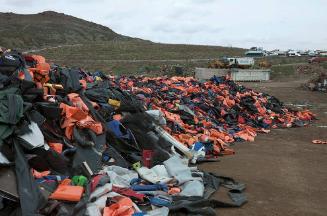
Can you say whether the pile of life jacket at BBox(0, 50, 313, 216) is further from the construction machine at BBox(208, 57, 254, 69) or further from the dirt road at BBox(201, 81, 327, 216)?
the construction machine at BBox(208, 57, 254, 69)

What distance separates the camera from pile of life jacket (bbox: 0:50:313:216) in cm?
531

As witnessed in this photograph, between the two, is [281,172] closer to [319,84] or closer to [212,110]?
[212,110]

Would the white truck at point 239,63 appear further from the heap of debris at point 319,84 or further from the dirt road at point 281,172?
the dirt road at point 281,172

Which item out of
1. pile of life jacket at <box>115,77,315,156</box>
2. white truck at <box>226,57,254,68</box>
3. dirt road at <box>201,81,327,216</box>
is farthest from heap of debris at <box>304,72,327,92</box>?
dirt road at <box>201,81,327,216</box>

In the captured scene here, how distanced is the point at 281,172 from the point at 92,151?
365 centimetres

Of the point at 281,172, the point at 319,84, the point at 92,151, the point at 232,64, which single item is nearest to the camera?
the point at 92,151

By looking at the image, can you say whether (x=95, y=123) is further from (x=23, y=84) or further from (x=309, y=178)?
(x=309, y=178)

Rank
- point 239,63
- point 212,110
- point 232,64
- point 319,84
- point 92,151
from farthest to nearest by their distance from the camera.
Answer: point 239,63
point 232,64
point 319,84
point 212,110
point 92,151

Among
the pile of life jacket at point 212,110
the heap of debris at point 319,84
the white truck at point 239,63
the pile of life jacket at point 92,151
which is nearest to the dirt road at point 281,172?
the pile of life jacket at point 92,151

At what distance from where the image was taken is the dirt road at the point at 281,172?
21.0 feet

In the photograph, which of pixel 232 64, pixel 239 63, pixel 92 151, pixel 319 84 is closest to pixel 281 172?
pixel 92 151

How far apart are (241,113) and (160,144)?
6.58 m

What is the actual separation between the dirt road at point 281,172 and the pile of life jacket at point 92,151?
0.36 m

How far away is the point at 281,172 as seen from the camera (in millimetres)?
8352
